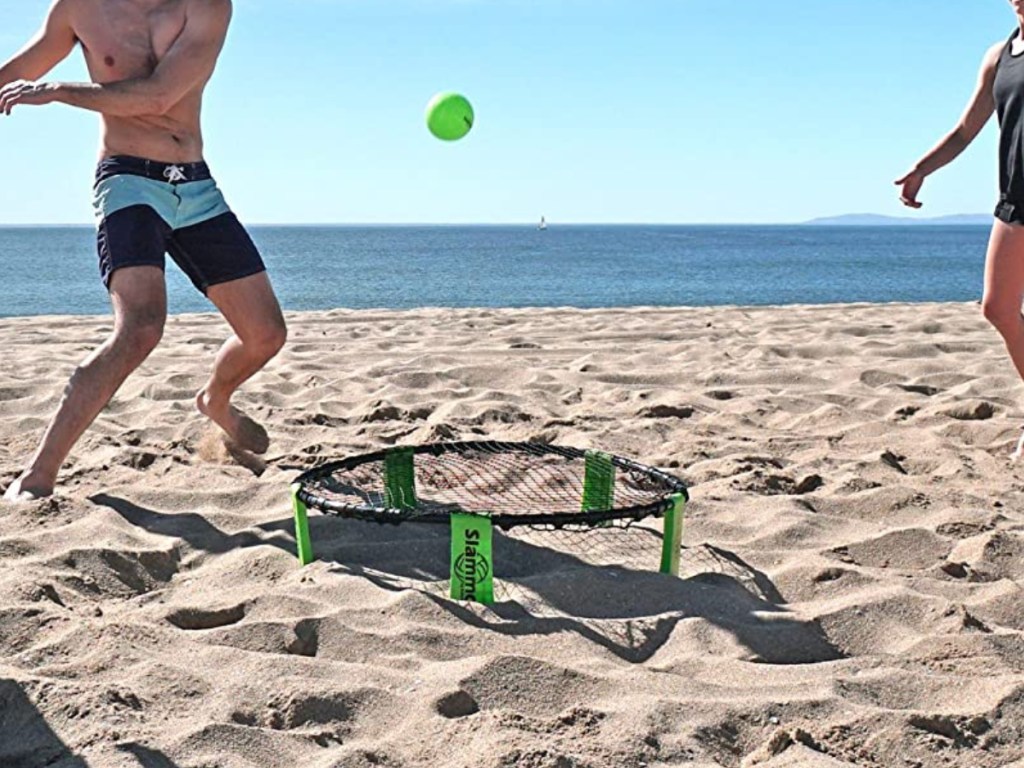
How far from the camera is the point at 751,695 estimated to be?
2.81 meters

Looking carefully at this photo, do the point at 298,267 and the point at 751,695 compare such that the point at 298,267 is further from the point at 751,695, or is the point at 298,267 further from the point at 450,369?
the point at 751,695

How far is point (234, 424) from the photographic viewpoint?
16.3 ft

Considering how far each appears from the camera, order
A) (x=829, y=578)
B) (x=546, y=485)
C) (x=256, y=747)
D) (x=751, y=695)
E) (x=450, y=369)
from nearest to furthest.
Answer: (x=256, y=747) < (x=751, y=695) < (x=829, y=578) < (x=546, y=485) < (x=450, y=369)

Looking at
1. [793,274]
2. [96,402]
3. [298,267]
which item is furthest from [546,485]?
[298,267]

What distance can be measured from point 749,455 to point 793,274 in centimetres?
4094

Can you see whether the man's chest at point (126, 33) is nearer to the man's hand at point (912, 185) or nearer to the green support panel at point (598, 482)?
the green support panel at point (598, 482)

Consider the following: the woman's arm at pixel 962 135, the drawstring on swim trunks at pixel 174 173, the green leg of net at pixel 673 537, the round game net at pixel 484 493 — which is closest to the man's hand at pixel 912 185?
the woman's arm at pixel 962 135

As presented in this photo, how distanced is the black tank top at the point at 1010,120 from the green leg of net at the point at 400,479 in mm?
2735

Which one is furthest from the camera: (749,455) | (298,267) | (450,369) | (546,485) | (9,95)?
(298,267)

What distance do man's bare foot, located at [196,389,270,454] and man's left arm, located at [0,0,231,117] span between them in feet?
4.06

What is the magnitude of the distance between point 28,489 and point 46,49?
1.68 metres

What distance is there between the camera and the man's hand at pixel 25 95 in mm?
3996

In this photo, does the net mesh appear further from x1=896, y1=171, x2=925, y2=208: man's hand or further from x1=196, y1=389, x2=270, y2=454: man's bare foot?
x1=896, y1=171, x2=925, y2=208: man's hand

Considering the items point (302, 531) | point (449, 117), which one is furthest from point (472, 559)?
point (449, 117)
